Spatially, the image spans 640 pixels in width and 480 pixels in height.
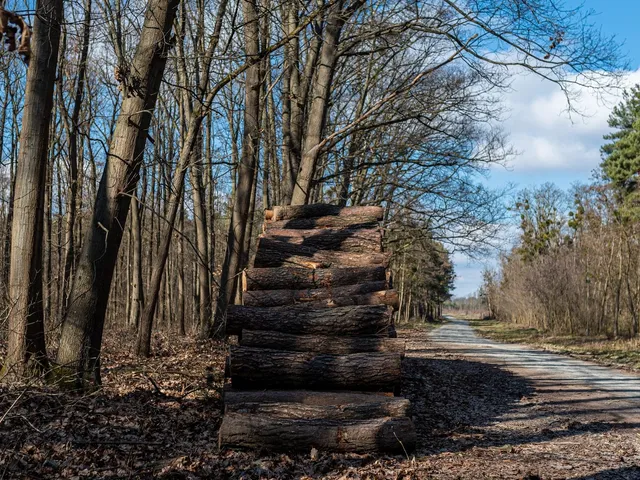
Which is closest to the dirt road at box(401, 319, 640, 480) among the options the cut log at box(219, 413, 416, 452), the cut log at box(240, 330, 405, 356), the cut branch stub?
the cut log at box(219, 413, 416, 452)

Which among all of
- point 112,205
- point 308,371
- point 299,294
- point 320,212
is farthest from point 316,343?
point 320,212

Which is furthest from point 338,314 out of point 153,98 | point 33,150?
point 33,150

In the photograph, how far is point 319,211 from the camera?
449 inches

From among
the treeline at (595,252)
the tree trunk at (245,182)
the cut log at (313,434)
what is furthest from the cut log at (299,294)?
the treeline at (595,252)

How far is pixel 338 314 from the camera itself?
27.2 feet

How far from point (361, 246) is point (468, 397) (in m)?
3.67

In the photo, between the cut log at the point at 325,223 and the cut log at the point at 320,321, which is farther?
the cut log at the point at 325,223

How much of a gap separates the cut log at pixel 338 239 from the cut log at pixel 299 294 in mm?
1206

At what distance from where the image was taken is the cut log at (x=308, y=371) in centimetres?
754

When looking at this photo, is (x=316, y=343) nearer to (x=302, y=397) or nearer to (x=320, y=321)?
(x=320, y=321)

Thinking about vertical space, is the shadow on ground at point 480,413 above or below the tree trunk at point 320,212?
below

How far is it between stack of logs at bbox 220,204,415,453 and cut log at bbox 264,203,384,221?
0.02 m

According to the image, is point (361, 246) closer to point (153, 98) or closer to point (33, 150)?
point (153, 98)

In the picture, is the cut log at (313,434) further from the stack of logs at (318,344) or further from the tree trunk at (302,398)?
the tree trunk at (302,398)
